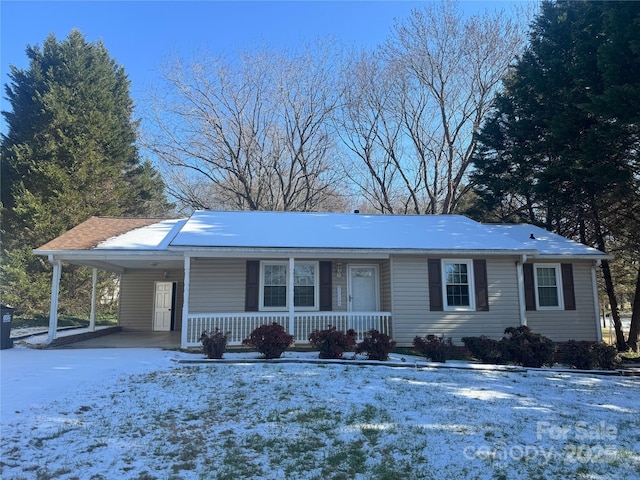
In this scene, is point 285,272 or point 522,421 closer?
point 522,421

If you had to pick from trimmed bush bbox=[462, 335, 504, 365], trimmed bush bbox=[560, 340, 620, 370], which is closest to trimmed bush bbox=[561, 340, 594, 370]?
trimmed bush bbox=[560, 340, 620, 370]

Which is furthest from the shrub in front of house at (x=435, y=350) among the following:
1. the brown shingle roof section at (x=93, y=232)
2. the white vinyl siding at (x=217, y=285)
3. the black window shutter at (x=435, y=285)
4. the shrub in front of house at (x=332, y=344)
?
the brown shingle roof section at (x=93, y=232)

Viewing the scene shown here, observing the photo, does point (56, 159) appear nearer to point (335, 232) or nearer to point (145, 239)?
point (145, 239)

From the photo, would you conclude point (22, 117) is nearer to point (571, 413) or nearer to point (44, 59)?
point (44, 59)

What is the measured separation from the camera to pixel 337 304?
12836mm

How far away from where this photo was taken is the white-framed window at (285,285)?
12.3 metres

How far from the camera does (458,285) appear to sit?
487 inches

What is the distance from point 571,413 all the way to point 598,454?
1.50 metres

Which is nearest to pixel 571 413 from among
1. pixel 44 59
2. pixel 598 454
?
pixel 598 454

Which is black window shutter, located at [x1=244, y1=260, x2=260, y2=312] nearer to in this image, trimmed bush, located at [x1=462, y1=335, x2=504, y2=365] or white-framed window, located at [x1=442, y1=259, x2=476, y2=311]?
white-framed window, located at [x1=442, y1=259, x2=476, y2=311]

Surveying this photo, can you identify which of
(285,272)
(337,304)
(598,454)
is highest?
(285,272)

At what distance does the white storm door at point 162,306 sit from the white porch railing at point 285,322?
16.5 feet

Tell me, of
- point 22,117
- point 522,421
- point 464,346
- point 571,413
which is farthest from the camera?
point 22,117

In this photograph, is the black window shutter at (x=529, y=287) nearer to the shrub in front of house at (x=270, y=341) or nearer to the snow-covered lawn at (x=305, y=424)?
the snow-covered lawn at (x=305, y=424)
